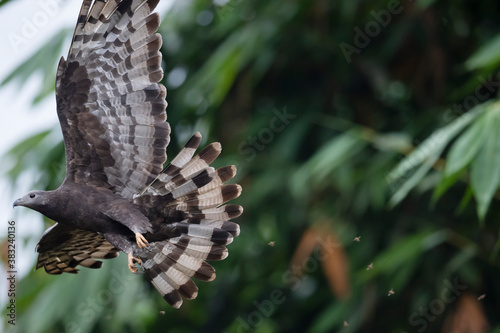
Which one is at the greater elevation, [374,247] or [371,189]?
[371,189]

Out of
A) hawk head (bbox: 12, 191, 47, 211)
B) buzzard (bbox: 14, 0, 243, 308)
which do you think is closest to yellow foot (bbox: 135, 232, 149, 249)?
buzzard (bbox: 14, 0, 243, 308)

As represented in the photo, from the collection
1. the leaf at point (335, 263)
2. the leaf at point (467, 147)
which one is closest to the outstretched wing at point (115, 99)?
the leaf at point (467, 147)

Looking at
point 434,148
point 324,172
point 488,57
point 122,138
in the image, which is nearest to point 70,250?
point 122,138

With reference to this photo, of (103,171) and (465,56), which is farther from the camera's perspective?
(465,56)

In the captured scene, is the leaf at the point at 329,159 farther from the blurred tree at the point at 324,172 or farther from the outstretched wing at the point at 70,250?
the outstretched wing at the point at 70,250

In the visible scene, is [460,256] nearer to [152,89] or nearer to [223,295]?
[223,295]

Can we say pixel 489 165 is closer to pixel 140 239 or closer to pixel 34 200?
pixel 140 239

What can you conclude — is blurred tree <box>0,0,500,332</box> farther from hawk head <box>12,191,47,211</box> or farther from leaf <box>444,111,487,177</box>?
hawk head <box>12,191,47,211</box>

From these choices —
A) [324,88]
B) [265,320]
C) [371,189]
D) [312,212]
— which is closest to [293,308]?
[265,320]
